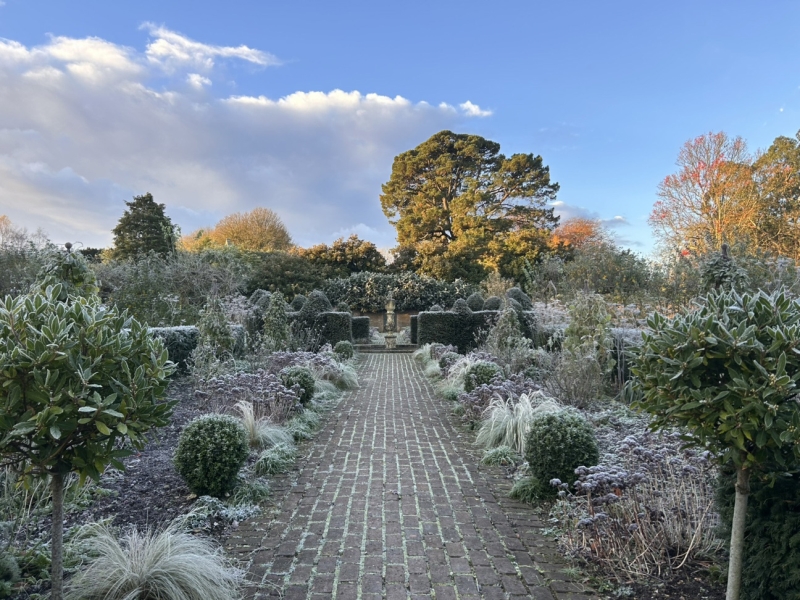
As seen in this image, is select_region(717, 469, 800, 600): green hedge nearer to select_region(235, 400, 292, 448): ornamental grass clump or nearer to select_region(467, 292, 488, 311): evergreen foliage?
select_region(235, 400, 292, 448): ornamental grass clump

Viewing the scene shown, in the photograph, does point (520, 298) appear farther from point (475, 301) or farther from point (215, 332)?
point (215, 332)

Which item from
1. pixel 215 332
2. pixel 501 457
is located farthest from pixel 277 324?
pixel 501 457

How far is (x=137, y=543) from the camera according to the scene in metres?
2.53

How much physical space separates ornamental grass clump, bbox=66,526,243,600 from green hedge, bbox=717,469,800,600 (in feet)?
8.51

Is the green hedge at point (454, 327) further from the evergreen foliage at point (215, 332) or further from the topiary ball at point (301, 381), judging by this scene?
the topiary ball at point (301, 381)

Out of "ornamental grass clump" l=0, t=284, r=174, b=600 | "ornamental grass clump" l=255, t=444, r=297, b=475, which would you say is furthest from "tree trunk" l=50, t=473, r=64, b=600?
"ornamental grass clump" l=255, t=444, r=297, b=475

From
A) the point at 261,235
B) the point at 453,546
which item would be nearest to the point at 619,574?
the point at 453,546

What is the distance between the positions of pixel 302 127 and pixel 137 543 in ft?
36.0

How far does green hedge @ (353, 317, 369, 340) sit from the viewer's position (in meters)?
18.4

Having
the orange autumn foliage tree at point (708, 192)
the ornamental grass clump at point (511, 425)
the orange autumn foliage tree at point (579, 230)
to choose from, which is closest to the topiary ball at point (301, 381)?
the ornamental grass clump at point (511, 425)

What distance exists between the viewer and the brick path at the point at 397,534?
8.70 ft

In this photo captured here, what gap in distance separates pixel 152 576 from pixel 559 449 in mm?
3018

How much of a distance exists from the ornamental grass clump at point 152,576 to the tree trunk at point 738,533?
2457 millimetres

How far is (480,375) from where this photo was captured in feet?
24.2
